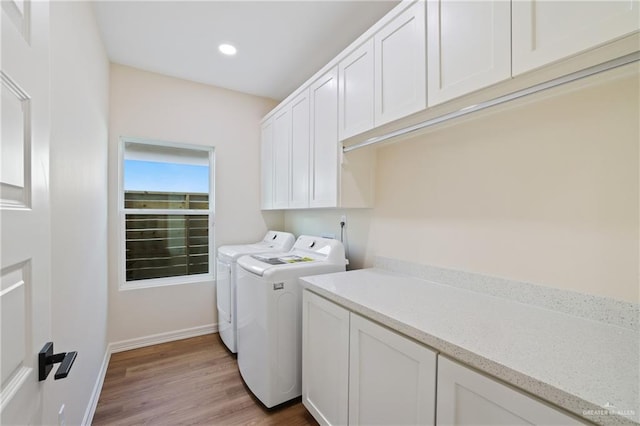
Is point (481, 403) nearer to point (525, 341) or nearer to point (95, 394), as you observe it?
point (525, 341)

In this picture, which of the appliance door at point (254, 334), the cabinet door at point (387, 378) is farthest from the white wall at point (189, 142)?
the cabinet door at point (387, 378)

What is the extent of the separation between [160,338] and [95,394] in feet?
2.99

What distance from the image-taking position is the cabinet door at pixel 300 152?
2.43 meters

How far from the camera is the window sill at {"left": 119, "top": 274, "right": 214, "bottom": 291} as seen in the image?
9.15 feet

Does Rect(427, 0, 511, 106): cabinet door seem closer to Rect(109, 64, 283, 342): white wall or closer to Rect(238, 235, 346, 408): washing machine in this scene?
Rect(238, 235, 346, 408): washing machine

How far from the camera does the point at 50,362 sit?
28.2 inches

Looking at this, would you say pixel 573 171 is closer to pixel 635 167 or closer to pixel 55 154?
pixel 635 167

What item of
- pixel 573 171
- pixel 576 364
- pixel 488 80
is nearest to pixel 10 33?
pixel 488 80

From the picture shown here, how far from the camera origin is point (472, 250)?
5.03 ft

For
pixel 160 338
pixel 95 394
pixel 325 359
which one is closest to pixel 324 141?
pixel 325 359

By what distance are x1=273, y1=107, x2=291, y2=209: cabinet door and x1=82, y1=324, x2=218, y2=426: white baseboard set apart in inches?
62.7

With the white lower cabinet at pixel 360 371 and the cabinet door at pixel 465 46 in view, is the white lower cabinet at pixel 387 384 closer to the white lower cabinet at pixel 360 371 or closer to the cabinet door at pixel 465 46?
the white lower cabinet at pixel 360 371

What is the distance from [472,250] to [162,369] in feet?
8.63

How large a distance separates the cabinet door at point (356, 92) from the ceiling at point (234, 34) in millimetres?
397
